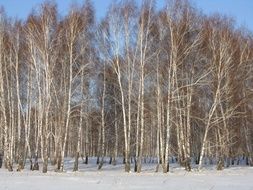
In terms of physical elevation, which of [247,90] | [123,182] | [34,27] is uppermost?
[34,27]

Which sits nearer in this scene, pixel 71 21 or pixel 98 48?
pixel 71 21

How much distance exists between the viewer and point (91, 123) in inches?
2105

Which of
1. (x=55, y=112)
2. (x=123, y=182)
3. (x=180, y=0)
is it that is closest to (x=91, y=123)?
(x=55, y=112)

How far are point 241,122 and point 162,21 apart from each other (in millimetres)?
15013

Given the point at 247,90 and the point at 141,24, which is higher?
the point at 141,24

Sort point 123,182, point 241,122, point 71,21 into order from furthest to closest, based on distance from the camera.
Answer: point 241,122
point 71,21
point 123,182

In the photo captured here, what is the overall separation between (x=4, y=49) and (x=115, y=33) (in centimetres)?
816

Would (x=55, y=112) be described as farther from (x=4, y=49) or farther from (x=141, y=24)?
(x=141, y=24)

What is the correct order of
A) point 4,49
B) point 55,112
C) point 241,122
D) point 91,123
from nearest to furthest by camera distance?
point 4,49
point 55,112
point 241,122
point 91,123

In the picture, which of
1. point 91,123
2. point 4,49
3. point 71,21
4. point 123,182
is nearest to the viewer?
point 123,182

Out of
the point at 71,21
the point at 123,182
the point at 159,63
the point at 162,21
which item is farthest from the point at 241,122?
the point at 123,182

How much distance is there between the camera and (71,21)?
101 ft

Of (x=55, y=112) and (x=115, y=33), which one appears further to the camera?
(x=55, y=112)

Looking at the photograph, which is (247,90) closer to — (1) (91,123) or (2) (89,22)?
(2) (89,22)
